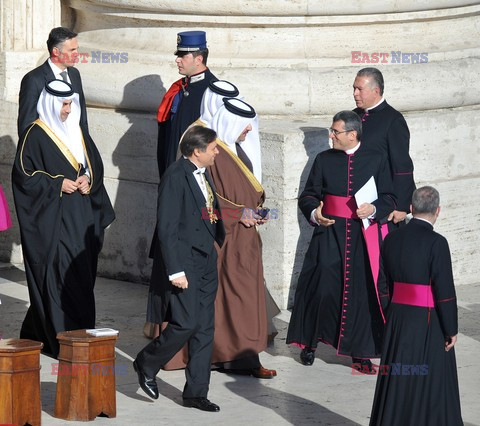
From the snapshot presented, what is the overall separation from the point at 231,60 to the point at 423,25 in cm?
148

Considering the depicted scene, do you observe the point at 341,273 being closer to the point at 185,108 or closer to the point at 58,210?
the point at 185,108

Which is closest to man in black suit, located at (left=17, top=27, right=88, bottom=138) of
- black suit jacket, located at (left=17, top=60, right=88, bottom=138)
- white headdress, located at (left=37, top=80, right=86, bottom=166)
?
black suit jacket, located at (left=17, top=60, right=88, bottom=138)

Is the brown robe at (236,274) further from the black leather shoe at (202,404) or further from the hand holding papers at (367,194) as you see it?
the black leather shoe at (202,404)

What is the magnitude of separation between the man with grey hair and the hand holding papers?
175 cm

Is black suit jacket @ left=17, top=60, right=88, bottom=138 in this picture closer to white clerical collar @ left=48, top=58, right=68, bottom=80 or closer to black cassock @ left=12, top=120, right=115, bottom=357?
white clerical collar @ left=48, top=58, right=68, bottom=80

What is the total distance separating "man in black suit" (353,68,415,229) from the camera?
947 cm

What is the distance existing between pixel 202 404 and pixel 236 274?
1.13 metres

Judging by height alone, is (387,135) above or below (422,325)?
above

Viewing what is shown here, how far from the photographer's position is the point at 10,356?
779 cm

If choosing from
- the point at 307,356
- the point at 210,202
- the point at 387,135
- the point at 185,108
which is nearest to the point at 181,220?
the point at 210,202

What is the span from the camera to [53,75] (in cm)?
991

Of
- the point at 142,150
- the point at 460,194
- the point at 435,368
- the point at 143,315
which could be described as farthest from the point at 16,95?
the point at 435,368

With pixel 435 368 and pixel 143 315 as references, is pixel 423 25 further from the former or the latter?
pixel 435 368

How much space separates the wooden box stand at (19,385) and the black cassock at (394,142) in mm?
2669
